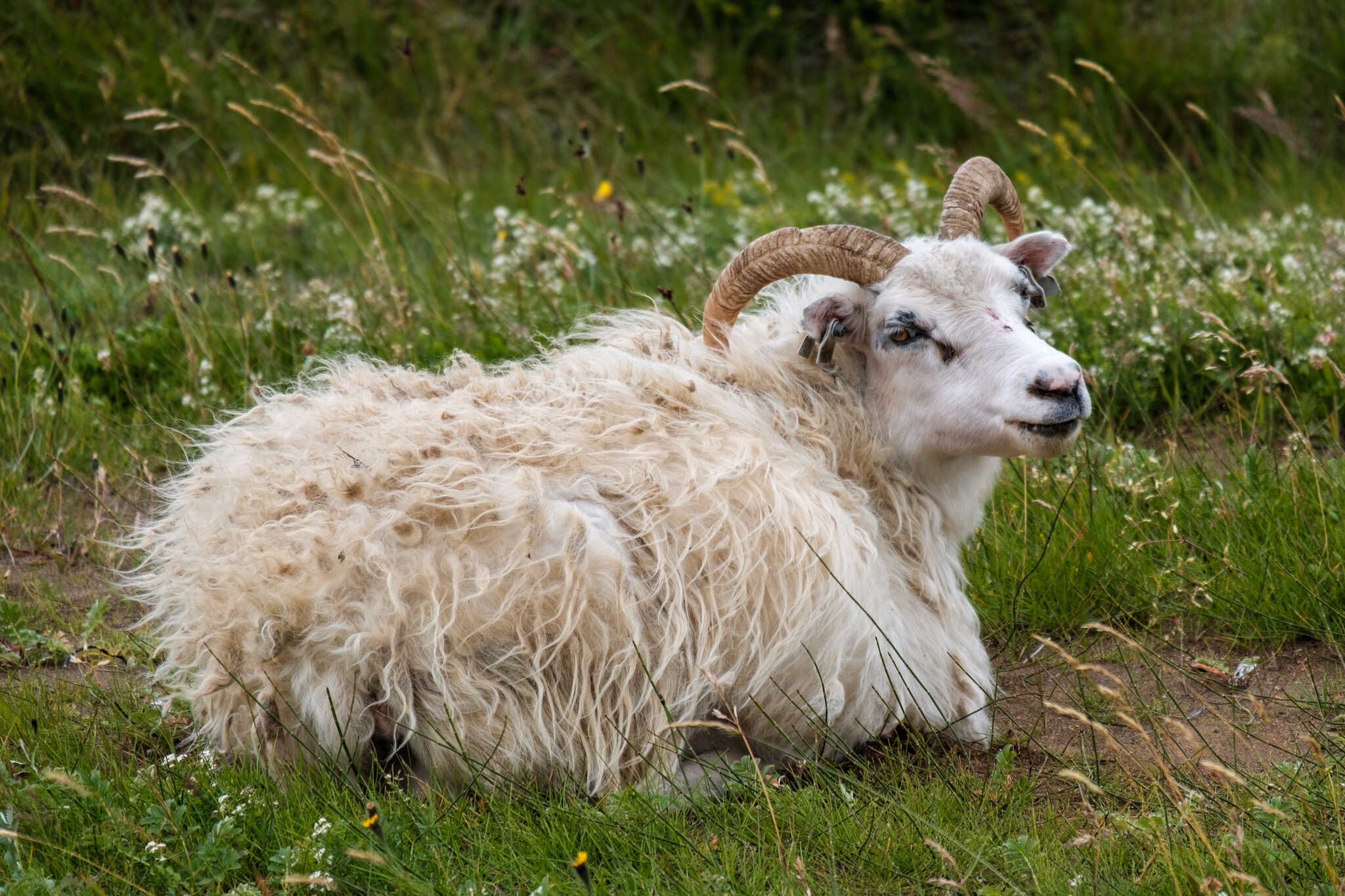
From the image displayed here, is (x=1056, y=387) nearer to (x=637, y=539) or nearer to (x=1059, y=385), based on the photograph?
(x=1059, y=385)

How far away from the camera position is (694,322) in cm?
584

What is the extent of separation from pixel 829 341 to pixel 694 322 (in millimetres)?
1312

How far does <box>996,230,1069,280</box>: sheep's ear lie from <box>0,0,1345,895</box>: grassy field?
25.7 inches

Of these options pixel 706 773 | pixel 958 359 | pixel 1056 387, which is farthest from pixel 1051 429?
pixel 706 773

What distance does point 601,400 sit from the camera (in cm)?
436

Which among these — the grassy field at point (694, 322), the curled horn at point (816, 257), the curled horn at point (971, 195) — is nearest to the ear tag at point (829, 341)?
the curled horn at point (816, 257)

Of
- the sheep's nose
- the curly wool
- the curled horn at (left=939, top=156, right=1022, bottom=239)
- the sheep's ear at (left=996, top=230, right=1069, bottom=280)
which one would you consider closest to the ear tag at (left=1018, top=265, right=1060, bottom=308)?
the sheep's ear at (left=996, top=230, right=1069, bottom=280)

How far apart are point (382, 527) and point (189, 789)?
0.80 m

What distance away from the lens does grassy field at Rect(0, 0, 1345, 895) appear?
11.1 ft

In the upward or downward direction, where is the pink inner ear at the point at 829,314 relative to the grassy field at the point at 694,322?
upward

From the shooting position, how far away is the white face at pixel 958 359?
166 inches

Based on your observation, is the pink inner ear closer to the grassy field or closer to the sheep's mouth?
the sheep's mouth

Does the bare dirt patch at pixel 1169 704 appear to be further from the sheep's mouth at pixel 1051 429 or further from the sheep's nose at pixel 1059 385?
the sheep's nose at pixel 1059 385

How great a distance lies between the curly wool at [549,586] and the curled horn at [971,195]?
2.80 feet
